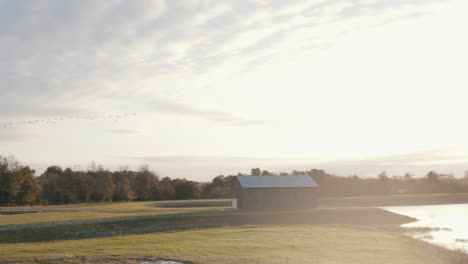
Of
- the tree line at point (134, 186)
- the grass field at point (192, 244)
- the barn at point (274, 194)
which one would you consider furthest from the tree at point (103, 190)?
the grass field at point (192, 244)

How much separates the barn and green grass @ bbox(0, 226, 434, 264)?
34.2 m

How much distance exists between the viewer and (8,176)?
8519cm

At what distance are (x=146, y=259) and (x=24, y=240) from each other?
21.0 meters

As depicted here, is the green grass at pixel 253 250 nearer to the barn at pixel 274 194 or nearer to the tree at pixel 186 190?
the barn at pixel 274 194

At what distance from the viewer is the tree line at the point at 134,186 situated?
283 feet

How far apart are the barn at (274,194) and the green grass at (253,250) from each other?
34.2 metres

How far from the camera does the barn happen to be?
223ft

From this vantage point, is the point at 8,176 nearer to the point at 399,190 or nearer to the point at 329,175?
the point at 329,175

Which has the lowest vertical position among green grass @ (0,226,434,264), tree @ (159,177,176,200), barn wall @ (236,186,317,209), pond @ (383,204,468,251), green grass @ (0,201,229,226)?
pond @ (383,204,468,251)

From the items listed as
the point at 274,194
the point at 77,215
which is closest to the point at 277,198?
the point at 274,194

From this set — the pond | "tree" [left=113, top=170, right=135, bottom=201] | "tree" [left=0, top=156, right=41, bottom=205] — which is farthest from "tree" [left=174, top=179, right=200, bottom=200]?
the pond

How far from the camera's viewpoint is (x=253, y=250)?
25188mm

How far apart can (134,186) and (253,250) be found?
83.1 metres

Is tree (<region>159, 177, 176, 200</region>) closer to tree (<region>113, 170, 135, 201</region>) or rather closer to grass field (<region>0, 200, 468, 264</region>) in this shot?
tree (<region>113, 170, 135, 201</region>)
